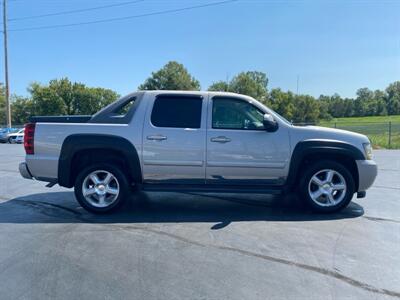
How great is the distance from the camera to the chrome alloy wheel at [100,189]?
5965 millimetres

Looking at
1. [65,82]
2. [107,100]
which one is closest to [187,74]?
[107,100]

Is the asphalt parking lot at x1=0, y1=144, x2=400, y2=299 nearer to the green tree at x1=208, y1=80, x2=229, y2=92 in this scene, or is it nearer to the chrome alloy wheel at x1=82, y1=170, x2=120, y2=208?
the chrome alloy wheel at x1=82, y1=170, x2=120, y2=208

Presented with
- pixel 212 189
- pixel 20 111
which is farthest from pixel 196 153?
pixel 20 111

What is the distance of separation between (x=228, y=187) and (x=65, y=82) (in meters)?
66.6

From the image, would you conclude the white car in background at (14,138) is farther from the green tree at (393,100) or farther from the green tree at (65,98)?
the green tree at (393,100)

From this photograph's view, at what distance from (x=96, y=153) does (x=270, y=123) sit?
110 inches

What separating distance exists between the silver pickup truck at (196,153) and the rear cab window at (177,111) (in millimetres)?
16

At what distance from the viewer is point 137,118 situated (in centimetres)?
593

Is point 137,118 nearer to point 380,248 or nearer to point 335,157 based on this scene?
point 335,157

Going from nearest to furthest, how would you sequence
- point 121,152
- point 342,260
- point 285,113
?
point 342,260, point 121,152, point 285,113

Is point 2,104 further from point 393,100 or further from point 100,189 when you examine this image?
point 393,100

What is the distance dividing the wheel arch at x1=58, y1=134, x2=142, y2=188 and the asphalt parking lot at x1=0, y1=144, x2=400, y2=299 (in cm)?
67

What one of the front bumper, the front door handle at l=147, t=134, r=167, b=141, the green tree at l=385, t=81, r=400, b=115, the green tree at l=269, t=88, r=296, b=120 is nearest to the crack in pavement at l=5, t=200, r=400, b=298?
the front door handle at l=147, t=134, r=167, b=141

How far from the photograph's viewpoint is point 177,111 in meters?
6.02
